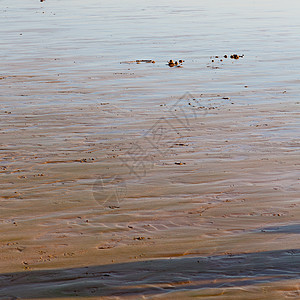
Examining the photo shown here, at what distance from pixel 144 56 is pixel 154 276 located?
1124 cm


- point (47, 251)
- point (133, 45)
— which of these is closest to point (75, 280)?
point (47, 251)

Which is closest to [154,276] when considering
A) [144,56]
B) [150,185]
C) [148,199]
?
[148,199]

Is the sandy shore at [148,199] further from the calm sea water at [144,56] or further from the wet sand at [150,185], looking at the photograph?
the calm sea water at [144,56]

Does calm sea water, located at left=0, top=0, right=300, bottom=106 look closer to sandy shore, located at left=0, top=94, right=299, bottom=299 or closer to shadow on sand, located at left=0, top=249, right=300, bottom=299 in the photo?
sandy shore, located at left=0, top=94, right=299, bottom=299

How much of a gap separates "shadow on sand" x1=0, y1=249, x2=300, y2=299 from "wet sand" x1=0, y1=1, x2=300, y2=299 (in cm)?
1

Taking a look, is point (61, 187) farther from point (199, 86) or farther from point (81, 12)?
point (81, 12)

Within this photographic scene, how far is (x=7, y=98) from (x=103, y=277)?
23.0 feet

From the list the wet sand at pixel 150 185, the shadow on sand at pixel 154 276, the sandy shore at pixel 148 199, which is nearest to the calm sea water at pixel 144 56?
the wet sand at pixel 150 185

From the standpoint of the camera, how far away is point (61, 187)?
6.53m

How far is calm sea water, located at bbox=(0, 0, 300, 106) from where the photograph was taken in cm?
1130

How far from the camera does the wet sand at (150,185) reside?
4566 millimetres

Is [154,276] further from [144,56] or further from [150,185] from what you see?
Result: [144,56]

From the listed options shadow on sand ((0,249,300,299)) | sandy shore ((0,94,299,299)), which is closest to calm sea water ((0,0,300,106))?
sandy shore ((0,94,299,299))

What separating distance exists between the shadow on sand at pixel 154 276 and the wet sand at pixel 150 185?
0.5 inches
